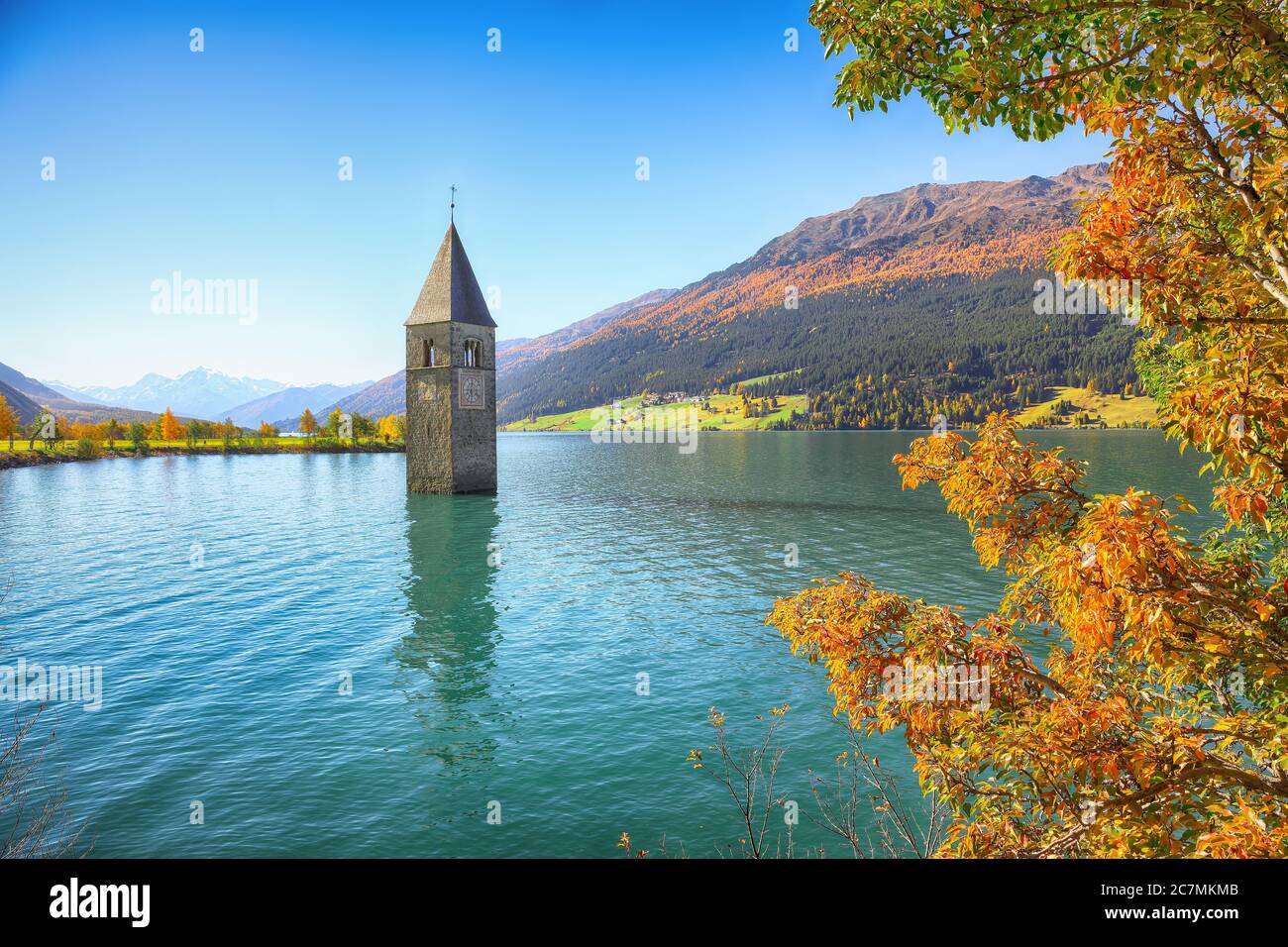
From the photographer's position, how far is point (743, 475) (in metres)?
94.4

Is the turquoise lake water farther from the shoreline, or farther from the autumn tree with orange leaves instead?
the shoreline

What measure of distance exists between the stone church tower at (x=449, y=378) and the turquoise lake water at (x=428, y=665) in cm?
1314

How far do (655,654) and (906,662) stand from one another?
52.6ft

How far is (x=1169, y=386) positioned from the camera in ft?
21.3

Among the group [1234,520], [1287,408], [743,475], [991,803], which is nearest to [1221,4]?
[1287,408]

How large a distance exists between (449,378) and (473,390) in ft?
8.79

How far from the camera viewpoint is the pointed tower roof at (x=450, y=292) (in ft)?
227

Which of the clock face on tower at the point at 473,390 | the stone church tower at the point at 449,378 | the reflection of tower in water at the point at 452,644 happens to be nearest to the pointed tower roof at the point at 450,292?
the stone church tower at the point at 449,378

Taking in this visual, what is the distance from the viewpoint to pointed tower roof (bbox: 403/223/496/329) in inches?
2724

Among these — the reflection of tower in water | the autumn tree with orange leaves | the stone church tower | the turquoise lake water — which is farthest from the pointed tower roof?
the autumn tree with orange leaves

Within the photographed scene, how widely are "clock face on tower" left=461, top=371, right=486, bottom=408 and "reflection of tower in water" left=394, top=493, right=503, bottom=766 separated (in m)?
21.4

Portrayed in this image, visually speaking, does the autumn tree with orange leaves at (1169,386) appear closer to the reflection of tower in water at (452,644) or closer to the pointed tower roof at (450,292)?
the reflection of tower in water at (452,644)
